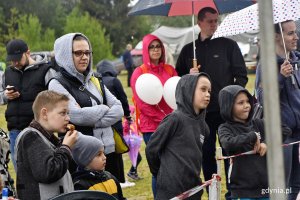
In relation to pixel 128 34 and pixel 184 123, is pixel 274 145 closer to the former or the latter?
pixel 184 123

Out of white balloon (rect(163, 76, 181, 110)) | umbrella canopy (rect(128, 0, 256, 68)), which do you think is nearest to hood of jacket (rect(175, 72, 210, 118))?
white balloon (rect(163, 76, 181, 110))

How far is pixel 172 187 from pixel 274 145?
314 cm

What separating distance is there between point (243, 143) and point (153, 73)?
2.00m

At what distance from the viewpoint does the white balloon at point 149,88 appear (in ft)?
21.2

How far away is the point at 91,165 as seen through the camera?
4328 millimetres

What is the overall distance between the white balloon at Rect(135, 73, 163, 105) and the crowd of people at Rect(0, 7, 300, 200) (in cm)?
38

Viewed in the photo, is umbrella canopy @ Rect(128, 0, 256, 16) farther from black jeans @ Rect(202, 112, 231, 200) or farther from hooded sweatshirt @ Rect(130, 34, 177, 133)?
black jeans @ Rect(202, 112, 231, 200)

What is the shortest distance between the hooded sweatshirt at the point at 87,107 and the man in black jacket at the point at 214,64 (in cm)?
153

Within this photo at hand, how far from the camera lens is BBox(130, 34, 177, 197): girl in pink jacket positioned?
6.55 m

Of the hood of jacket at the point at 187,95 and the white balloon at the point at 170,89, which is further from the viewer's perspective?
the white balloon at the point at 170,89

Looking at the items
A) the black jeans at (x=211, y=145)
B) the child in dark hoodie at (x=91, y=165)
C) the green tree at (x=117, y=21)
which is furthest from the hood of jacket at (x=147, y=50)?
the green tree at (x=117, y=21)

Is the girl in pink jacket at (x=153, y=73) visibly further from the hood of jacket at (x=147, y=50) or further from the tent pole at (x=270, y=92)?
the tent pole at (x=270, y=92)

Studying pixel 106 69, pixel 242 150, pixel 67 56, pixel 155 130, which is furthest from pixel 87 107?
pixel 106 69

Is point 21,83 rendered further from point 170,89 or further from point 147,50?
point 170,89
